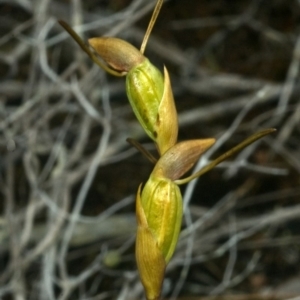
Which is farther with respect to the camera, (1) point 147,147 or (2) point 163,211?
(1) point 147,147

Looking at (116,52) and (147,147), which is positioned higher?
(116,52)

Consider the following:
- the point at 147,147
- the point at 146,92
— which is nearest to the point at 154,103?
the point at 146,92

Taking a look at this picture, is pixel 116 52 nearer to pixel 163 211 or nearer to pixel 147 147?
pixel 163 211

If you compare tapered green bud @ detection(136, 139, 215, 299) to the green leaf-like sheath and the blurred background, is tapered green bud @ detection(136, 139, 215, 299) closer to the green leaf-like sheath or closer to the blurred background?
the green leaf-like sheath

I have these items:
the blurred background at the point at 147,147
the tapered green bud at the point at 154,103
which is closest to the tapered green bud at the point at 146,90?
the tapered green bud at the point at 154,103

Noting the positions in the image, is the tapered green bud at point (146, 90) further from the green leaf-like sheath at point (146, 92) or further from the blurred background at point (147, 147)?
the blurred background at point (147, 147)

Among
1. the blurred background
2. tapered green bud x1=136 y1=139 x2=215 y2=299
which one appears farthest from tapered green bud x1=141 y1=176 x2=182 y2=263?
the blurred background

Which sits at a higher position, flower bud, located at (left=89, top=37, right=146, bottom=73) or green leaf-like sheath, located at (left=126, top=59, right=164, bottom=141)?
flower bud, located at (left=89, top=37, right=146, bottom=73)

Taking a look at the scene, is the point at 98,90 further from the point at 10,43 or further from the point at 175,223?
the point at 175,223
